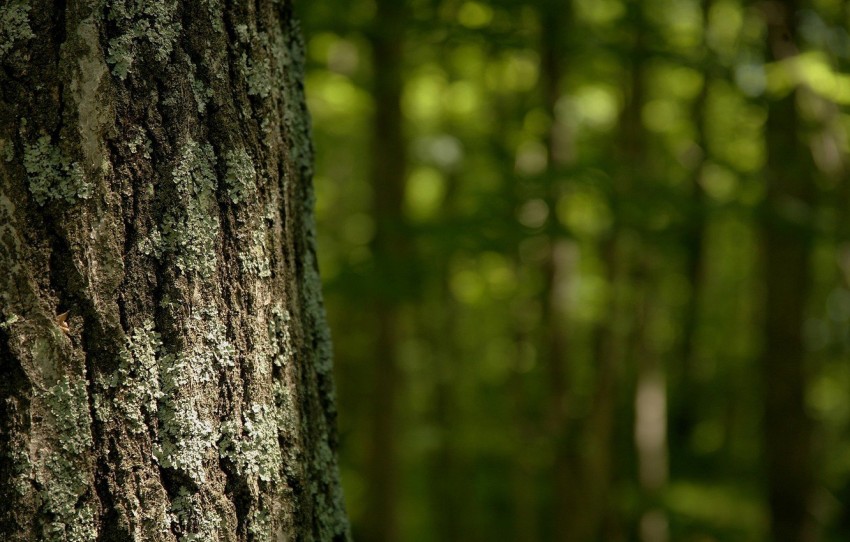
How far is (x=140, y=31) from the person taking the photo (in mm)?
1002

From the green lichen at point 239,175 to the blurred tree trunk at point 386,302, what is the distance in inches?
134

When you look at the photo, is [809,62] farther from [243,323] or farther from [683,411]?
[683,411]

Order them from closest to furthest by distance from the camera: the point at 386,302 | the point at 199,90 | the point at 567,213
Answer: the point at 199,90 → the point at 386,302 → the point at 567,213

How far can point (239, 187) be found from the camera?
109cm

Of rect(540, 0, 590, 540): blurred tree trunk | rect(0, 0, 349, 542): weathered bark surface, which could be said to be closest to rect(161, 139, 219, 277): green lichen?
rect(0, 0, 349, 542): weathered bark surface

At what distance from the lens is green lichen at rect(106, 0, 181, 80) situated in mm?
989

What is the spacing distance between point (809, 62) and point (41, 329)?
3.42 metres

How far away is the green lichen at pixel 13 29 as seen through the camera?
96cm

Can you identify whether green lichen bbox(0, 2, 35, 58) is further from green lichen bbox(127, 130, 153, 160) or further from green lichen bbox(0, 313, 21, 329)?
green lichen bbox(0, 313, 21, 329)

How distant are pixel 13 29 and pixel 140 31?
6.2 inches

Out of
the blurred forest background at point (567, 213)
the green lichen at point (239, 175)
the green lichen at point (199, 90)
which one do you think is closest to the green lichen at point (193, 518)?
the green lichen at point (239, 175)

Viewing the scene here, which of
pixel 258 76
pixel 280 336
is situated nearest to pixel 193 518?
pixel 280 336

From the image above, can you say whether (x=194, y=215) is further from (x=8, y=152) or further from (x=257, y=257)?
(x=8, y=152)

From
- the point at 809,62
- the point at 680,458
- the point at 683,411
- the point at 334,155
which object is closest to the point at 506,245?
the point at 809,62
